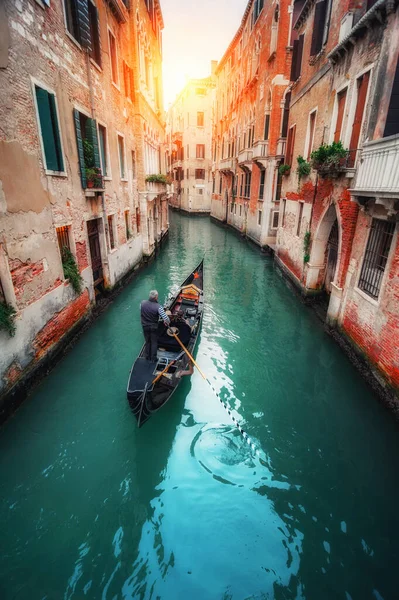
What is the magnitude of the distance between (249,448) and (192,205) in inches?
1283

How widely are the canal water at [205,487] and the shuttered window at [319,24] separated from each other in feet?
28.8

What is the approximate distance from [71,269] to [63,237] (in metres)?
0.71

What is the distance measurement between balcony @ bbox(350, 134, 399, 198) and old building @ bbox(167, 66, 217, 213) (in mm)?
29435

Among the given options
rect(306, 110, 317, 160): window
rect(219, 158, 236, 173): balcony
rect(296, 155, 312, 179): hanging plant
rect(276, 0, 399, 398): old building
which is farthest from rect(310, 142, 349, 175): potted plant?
rect(219, 158, 236, 173): balcony

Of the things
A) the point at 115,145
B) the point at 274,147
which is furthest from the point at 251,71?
the point at 115,145

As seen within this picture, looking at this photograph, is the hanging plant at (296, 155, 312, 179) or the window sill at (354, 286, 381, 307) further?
the hanging plant at (296, 155, 312, 179)

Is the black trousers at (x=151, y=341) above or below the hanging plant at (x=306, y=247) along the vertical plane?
below

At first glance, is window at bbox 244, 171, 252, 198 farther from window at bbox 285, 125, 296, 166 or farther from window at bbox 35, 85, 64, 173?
window at bbox 35, 85, 64, 173

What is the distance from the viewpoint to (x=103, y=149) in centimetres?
912

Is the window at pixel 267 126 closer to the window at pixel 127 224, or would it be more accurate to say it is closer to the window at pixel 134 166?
the window at pixel 134 166

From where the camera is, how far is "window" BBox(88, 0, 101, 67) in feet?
25.9

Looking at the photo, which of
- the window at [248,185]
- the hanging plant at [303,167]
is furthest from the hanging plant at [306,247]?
the window at [248,185]

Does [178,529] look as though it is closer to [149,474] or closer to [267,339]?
[149,474]

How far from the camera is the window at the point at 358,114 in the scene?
6.23 m
